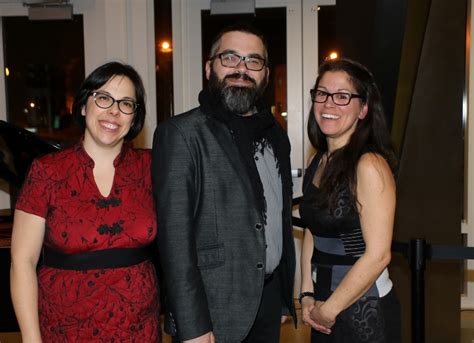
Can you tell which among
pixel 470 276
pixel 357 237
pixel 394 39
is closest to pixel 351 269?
pixel 357 237

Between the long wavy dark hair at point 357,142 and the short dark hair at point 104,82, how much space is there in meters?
0.70

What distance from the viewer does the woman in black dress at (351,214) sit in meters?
2.00

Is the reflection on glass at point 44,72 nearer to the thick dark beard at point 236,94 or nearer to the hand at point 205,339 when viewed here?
the thick dark beard at point 236,94

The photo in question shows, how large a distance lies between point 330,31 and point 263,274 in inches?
135

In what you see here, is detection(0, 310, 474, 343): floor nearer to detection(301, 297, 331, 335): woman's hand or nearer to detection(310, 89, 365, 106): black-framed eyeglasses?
detection(301, 297, 331, 335): woman's hand

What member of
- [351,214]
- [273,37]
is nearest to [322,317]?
[351,214]

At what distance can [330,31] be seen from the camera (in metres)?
4.97

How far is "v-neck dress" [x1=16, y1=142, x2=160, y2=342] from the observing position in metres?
1.88

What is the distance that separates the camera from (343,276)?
206cm

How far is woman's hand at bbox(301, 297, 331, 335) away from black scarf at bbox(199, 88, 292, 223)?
421mm

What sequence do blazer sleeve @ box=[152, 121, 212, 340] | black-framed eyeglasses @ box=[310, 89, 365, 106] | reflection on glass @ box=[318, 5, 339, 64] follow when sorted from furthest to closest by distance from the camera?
reflection on glass @ box=[318, 5, 339, 64] < black-framed eyeglasses @ box=[310, 89, 365, 106] < blazer sleeve @ box=[152, 121, 212, 340]

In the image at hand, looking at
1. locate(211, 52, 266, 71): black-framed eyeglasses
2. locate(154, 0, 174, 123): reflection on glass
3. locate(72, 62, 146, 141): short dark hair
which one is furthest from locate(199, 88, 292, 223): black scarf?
locate(154, 0, 174, 123): reflection on glass

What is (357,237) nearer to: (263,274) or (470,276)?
(263,274)

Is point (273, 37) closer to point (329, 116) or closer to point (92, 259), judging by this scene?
point (329, 116)
